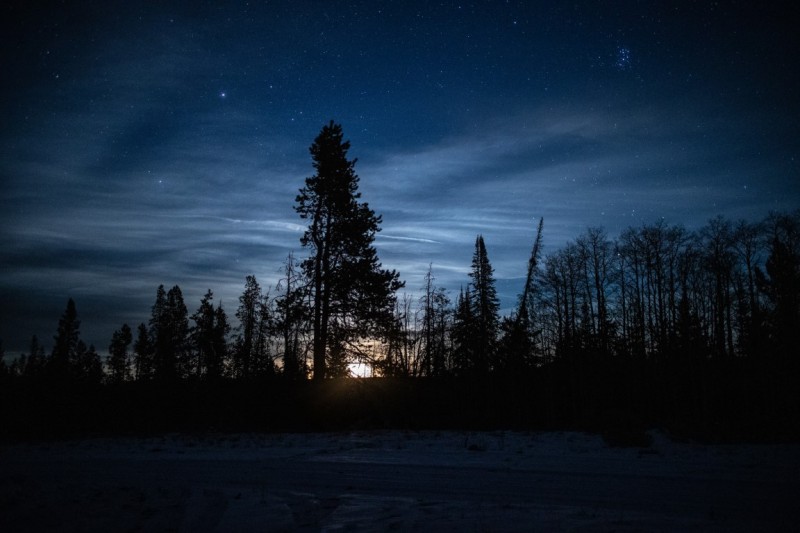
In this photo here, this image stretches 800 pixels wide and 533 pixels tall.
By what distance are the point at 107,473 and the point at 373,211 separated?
18.3m

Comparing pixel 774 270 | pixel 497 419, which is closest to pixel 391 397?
pixel 497 419

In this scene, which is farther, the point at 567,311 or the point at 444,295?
the point at 444,295

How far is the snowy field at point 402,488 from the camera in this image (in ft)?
20.2

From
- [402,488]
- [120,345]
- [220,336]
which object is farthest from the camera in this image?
[120,345]

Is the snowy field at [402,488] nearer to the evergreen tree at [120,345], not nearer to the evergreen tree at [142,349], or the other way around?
the evergreen tree at [142,349]

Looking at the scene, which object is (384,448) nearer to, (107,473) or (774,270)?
(107,473)

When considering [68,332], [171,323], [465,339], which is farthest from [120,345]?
[465,339]

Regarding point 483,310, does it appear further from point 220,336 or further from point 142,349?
point 142,349

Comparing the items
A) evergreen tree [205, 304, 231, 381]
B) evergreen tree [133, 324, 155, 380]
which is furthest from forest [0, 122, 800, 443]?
evergreen tree [133, 324, 155, 380]

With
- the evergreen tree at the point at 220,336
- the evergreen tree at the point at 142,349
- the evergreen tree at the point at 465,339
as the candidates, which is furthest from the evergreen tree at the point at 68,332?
the evergreen tree at the point at 465,339

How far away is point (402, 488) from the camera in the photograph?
862cm

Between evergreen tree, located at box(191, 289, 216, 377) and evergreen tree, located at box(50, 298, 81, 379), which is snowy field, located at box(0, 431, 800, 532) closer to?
evergreen tree, located at box(191, 289, 216, 377)

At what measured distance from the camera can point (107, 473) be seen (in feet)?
34.9

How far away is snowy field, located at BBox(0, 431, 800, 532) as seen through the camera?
615cm
